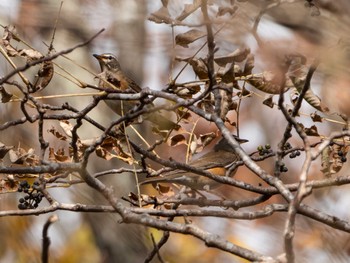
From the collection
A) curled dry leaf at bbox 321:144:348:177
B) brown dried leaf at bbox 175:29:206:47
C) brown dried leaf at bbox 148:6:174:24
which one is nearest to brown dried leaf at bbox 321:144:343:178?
curled dry leaf at bbox 321:144:348:177

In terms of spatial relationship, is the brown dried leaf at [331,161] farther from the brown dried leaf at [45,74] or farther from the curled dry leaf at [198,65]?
the brown dried leaf at [45,74]

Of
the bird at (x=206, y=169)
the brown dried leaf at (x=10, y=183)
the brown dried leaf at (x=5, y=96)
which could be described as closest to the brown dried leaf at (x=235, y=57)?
the bird at (x=206, y=169)

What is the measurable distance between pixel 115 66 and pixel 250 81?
7.42 feet

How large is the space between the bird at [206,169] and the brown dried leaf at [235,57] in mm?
409

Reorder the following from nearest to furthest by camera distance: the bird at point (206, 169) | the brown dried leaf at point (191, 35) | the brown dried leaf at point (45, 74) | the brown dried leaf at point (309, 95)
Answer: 1. the brown dried leaf at point (309, 95)
2. the brown dried leaf at point (191, 35)
3. the brown dried leaf at point (45, 74)
4. the bird at point (206, 169)

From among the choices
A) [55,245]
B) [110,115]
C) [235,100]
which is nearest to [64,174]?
[235,100]

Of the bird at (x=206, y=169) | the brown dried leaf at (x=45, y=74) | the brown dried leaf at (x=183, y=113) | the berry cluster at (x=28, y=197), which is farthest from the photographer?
the bird at (x=206, y=169)

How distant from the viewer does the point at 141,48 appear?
4.00 metres

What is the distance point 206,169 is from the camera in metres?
3.68

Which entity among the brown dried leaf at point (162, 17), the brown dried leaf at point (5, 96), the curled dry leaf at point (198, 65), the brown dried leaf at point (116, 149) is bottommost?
the brown dried leaf at point (116, 149)

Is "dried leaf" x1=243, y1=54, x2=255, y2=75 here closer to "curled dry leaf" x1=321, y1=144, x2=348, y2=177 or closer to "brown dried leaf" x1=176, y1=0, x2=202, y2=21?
"brown dried leaf" x1=176, y1=0, x2=202, y2=21

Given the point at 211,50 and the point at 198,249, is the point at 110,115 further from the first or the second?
the point at 211,50

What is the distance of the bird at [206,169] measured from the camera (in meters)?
3.38

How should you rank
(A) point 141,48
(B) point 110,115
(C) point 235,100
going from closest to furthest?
(C) point 235,100 → (A) point 141,48 → (B) point 110,115
